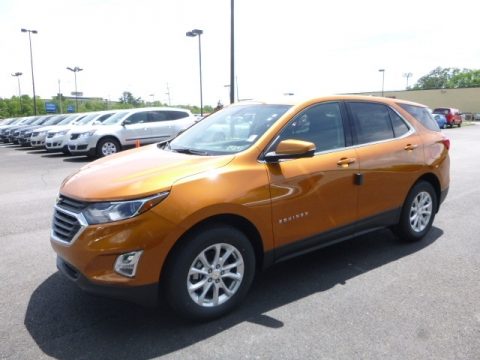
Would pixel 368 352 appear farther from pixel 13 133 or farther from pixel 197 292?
pixel 13 133

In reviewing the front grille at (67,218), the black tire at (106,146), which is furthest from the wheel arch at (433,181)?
the black tire at (106,146)

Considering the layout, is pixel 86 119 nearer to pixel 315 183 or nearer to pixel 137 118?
pixel 137 118

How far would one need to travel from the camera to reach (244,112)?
4363mm

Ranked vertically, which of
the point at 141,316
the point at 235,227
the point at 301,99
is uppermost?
the point at 301,99

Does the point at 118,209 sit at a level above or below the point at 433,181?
above

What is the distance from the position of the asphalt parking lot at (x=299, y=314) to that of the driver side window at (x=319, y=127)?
1297 millimetres

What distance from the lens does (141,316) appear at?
3.48 m

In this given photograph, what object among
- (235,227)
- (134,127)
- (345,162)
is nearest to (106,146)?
(134,127)

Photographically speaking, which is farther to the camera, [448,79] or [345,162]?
[448,79]

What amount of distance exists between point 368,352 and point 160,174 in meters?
1.91

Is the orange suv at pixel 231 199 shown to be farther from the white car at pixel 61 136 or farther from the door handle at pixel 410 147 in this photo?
the white car at pixel 61 136

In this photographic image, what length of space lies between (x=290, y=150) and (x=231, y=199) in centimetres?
62

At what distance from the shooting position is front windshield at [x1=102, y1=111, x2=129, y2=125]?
15.9 m

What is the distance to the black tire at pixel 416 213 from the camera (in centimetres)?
498
